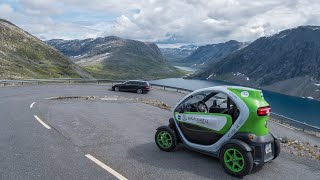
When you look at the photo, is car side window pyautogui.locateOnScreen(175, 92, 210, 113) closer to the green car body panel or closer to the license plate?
the green car body panel

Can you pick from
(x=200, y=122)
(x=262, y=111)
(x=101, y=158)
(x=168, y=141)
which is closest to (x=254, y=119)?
(x=262, y=111)

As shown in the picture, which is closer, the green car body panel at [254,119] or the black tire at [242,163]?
the black tire at [242,163]

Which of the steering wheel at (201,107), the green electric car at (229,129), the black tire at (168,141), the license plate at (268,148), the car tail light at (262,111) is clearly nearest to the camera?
the green electric car at (229,129)

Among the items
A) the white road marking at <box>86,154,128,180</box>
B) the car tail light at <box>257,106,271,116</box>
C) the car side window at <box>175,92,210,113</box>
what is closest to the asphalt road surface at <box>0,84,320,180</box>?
the white road marking at <box>86,154,128,180</box>

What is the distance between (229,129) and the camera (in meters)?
8.68

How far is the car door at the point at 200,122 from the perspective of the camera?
8859 millimetres

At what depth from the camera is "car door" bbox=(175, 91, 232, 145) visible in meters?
8.86

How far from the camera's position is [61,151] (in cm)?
971

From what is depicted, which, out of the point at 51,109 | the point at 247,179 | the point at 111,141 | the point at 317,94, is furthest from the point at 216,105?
the point at 317,94

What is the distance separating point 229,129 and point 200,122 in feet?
3.03

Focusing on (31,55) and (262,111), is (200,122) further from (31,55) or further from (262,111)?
(31,55)

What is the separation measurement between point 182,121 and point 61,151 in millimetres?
3586

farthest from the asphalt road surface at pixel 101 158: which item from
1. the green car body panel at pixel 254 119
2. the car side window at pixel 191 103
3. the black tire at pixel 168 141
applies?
the car side window at pixel 191 103

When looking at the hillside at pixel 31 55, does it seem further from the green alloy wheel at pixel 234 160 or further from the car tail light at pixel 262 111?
the car tail light at pixel 262 111
